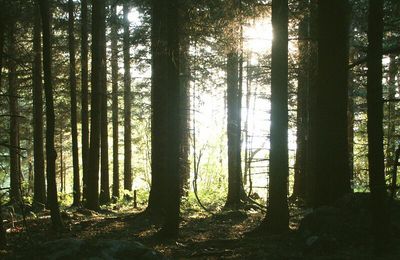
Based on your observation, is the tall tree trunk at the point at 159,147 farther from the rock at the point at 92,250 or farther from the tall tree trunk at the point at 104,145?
the tall tree trunk at the point at 104,145

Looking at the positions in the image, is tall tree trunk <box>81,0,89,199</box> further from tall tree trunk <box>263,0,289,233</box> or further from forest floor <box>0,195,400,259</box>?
tall tree trunk <box>263,0,289,233</box>

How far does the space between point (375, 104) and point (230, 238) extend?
5.01 m

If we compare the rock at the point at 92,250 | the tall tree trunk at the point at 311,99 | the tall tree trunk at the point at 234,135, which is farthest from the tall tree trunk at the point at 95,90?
the rock at the point at 92,250

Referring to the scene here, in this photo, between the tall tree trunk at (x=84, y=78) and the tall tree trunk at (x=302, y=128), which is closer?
the tall tree trunk at (x=302, y=128)

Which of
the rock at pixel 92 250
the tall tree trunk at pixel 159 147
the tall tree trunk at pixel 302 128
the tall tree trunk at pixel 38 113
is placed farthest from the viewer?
the tall tree trunk at pixel 38 113

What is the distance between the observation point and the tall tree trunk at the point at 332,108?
979 cm

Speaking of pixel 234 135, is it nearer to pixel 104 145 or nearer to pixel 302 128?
pixel 302 128

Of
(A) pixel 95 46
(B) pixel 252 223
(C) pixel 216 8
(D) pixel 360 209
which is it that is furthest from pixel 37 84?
(D) pixel 360 209

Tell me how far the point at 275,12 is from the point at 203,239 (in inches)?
219

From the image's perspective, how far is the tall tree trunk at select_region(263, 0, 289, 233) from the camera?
9867 millimetres

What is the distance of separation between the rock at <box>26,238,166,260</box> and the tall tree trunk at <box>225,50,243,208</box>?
10.5m

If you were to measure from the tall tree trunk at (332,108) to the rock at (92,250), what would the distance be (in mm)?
5040

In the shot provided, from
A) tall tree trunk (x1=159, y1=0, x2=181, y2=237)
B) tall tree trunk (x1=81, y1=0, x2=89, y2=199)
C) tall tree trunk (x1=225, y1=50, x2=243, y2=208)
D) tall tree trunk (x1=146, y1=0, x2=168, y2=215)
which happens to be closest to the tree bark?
tall tree trunk (x1=159, y1=0, x2=181, y2=237)

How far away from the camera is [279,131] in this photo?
9852 mm
